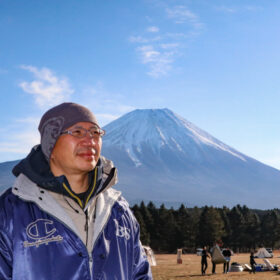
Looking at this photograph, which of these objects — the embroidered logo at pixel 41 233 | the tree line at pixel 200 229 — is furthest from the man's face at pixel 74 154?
the tree line at pixel 200 229

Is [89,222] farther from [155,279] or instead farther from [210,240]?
[210,240]

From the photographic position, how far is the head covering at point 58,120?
274 centimetres

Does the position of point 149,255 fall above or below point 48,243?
below

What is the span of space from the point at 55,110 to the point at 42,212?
0.64m

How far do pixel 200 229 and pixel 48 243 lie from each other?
69445 mm

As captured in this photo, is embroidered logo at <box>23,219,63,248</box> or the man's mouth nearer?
embroidered logo at <box>23,219,63,248</box>

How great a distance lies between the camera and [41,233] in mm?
2504

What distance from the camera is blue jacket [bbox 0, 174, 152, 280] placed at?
245cm

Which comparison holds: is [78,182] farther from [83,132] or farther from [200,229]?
[200,229]

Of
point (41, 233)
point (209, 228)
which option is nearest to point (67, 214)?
point (41, 233)

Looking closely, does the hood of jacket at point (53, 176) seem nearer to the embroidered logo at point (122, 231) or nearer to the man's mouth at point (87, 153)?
the man's mouth at point (87, 153)

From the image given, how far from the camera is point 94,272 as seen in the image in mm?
2592

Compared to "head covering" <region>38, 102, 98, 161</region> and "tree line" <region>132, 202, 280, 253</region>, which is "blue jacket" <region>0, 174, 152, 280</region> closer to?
"head covering" <region>38, 102, 98, 161</region>

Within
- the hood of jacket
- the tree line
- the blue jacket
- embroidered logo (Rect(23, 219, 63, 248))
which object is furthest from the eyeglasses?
the tree line
